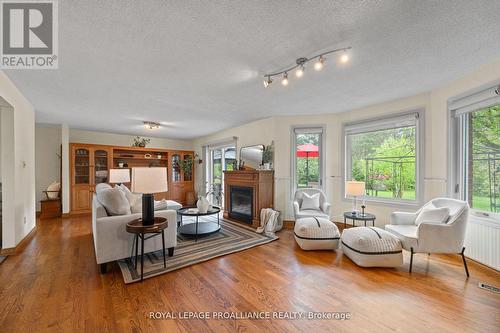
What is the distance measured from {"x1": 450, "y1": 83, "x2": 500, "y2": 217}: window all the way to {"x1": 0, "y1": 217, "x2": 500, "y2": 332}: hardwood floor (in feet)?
2.90

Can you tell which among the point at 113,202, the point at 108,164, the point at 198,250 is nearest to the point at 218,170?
the point at 108,164

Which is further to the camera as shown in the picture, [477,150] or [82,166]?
[82,166]

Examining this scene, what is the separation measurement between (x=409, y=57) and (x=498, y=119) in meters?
1.46

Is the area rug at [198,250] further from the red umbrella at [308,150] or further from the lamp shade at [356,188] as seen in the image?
the red umbrella at [308,150]

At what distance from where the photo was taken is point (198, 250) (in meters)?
2.96

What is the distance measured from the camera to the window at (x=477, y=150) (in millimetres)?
2463

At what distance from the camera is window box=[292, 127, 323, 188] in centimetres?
442

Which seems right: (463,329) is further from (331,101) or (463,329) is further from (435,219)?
(331,101)

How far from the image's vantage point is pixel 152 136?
Answer: 6762mm

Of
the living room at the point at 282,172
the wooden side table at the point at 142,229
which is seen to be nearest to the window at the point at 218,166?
the living room at the point at 282,172

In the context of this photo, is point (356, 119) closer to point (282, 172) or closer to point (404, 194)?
point (404, 194)

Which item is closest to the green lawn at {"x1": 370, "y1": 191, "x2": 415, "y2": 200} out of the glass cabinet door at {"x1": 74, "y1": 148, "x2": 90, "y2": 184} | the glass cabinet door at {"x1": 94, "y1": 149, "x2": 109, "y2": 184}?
the glass cabinet door at {"x1": 94, "y1": 149, "x2": 109, "y2": 184}

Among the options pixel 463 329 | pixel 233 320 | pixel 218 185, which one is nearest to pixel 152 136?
pixel 218 185

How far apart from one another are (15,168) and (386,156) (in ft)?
19.4
